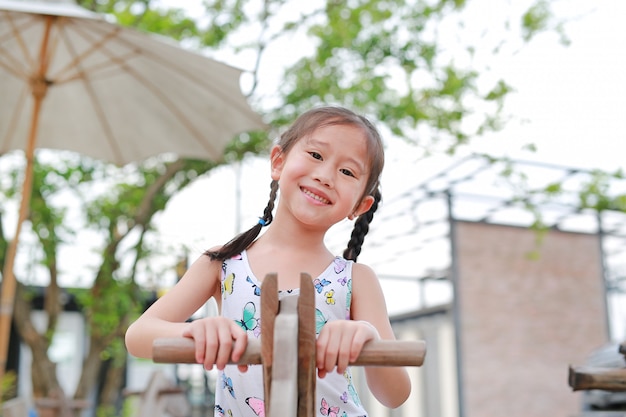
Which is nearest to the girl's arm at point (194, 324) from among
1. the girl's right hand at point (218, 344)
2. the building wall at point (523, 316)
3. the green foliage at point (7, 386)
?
the girl's right hand at point (218, 344)

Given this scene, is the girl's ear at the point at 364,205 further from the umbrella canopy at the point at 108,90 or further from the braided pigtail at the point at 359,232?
the umbrella canopy at the point at 108,90

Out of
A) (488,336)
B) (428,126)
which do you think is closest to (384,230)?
(488,336)

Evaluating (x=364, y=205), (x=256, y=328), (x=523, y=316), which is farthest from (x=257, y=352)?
(x=523, y=316)

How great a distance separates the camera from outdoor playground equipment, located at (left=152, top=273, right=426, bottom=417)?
3.06ft

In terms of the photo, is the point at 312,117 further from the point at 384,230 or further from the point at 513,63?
the point at 384,230

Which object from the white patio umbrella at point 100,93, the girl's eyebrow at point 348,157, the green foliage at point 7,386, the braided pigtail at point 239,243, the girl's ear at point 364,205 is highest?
the white patio umbrella at point 100,93

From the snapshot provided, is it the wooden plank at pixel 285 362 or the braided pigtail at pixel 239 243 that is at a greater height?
the braided pigtail at pixel 239 243

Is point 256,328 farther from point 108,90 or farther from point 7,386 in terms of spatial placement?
point 7,386

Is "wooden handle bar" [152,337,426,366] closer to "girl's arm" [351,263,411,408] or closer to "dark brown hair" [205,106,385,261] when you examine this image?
"girl's arm" [351,263,411,408]

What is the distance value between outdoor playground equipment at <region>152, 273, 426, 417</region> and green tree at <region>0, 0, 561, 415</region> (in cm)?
515

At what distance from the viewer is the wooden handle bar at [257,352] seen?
98 centimetres

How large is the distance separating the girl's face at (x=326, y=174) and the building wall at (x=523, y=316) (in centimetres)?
688

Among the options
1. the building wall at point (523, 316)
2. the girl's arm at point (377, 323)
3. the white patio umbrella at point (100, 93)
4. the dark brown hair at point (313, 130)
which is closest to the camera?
the girl's arm at point (377, 323)

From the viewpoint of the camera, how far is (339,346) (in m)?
1.00
